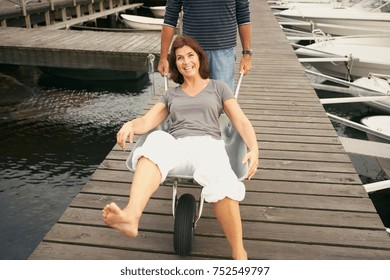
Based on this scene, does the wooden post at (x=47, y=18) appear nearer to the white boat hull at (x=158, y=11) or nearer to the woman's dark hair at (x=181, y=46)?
the white boat hull at (x=158, y=11)

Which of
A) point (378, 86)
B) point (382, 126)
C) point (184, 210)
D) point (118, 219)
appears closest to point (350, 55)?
point (378, 86)

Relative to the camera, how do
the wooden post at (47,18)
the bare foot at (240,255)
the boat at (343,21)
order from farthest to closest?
the boat at (343,21) < the wooden post at (47,18) < the bare foot at (240,255)

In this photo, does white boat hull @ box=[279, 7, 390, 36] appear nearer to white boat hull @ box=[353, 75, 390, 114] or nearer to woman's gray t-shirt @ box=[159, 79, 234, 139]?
white boat hull @ box=[353, 75, 390, 114]

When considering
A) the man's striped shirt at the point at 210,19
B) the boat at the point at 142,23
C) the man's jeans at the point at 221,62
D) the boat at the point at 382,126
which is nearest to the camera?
the man's striped shirt at the point at 210,19

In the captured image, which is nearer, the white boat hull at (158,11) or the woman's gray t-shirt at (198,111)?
the woman's gray t-shirt at (198,111)

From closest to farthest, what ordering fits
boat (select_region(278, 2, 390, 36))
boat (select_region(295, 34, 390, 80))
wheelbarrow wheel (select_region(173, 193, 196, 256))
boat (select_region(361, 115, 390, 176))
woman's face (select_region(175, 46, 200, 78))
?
1. wheelbarrow wheel (select_region(173, 193, 196, 256))
2. woman's face (select_region(175, 46, 200, 78))
3. boat (select_region(361, 115, 390, 176))
4. boat (select_region(295, 34, 390, 80))
5. boat (select_region(278, 2, 390, 36))

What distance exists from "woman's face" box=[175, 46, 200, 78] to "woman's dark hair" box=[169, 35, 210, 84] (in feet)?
0.11

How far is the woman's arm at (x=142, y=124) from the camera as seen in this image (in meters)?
2.94

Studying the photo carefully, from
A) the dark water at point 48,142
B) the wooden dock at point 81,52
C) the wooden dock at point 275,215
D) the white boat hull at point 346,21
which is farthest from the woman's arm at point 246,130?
the white boat hull at point 346,21

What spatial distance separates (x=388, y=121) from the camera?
695 centimetres

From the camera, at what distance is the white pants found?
2.64 metres

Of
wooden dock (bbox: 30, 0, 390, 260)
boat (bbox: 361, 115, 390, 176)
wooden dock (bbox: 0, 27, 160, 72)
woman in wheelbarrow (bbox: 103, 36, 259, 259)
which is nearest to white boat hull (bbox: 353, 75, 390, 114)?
boat (bbox: 361, 115, 390, 176)

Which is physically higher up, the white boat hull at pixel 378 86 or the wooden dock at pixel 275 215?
the wooden dock at pixel 275 215

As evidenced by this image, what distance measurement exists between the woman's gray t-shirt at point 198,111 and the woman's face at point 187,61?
0.22 m
